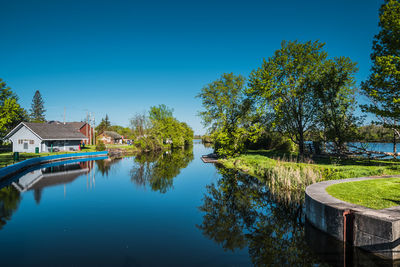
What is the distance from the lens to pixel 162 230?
930cm

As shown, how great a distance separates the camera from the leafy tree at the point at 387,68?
14405mm

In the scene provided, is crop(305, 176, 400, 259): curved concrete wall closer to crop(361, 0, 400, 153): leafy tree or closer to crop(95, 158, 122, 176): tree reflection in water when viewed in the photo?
crop(361, 0, 400, 153): leafy tree

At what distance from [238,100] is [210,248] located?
91.6 ft

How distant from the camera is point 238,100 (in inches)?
1324

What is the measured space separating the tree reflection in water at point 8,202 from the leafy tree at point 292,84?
2440 centimetres

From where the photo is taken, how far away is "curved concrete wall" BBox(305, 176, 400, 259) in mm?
6324

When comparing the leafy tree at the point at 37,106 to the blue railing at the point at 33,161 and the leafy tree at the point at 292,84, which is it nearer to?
the blue railing at the point at 33,161

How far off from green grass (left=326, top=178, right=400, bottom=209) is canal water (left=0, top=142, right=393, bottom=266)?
5.98 ft

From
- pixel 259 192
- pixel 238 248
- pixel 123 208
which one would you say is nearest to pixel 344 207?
pixel 238 248

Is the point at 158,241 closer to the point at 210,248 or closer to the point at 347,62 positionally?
the point at 210,248

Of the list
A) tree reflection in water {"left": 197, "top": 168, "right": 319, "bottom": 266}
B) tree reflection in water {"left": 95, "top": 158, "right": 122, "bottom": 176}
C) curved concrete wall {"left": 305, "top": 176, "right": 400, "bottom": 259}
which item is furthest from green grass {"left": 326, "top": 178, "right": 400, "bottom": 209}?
tree reflection in water {"left": 95, "top": 158, "right": 122, "bottom": 176}

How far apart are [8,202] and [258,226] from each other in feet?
46.0

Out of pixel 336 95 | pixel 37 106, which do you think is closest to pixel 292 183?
pixel 336 95

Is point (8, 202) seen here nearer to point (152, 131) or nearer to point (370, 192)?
point (370, 192)
